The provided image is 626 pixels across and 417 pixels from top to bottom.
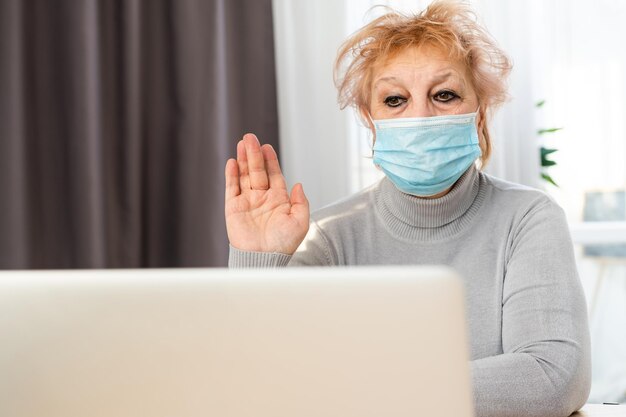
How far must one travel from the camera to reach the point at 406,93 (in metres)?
1.51

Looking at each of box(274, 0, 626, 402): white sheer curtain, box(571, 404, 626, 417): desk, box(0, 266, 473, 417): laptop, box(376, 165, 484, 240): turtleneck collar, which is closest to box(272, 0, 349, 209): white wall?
box(274, 0, 626, 402): white sheer curtain

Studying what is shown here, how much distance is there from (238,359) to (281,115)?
6.64 ft

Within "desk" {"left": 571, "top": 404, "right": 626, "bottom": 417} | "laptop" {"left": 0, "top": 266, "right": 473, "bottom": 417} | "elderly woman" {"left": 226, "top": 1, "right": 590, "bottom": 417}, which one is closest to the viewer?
"laptop" {"left": 0, "top": 266, "right": 473, "bottom": 417}

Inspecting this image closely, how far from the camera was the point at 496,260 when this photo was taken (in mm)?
1406

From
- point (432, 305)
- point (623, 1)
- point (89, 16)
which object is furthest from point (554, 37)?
point (432, 305)

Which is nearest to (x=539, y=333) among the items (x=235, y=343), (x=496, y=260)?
(x=496, y=260)

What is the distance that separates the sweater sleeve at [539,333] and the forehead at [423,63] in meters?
0.32

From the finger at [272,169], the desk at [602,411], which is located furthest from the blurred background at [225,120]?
the desk at [602,411]

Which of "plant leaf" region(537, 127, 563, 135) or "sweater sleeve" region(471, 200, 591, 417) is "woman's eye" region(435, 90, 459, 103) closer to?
"sweater sleeve" region(471, 200, 591, 417)

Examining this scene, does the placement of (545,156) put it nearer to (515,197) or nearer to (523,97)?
(523,97)

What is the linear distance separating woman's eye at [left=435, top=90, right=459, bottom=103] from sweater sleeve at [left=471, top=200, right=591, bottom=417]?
0.28 m

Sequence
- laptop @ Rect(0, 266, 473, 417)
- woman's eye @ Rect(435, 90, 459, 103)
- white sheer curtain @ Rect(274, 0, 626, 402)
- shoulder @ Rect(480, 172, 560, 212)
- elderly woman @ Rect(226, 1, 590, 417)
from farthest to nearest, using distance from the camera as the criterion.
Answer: white sheer curtain @ Rect(274, 0, 626, 402) < woman's eye @ Rect(435, 90, 459, 103) < shoulder @ Rect(480, 172, 560, 212) < elderly woman @ Rect(226, 1, 590, 417) < laptop @ Rect(0, 266, 473, 417)

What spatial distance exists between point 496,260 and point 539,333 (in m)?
0.27

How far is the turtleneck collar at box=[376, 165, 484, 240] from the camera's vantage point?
1471mm
